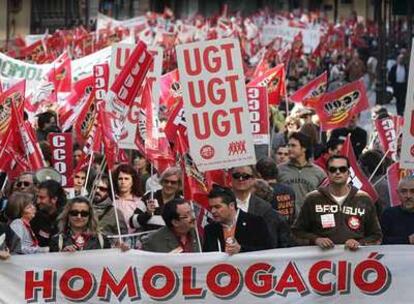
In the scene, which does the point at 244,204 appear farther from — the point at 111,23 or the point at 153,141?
the point at 111,23

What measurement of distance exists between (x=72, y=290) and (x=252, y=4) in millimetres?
81485

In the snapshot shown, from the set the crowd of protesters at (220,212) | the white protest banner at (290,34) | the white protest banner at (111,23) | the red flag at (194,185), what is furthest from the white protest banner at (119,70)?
the white protest banner at (290,34)

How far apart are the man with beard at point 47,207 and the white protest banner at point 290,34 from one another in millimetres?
29772

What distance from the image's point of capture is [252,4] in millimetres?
91062

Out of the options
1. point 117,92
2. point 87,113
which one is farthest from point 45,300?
point 87,113

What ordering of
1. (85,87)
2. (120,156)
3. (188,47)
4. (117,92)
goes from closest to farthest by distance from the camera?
1. (188,47)
2. (117,92)
3. (120,156)
4. (85,87)

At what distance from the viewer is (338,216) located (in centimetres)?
1068

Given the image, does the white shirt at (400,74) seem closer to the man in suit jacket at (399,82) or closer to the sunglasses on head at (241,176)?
the man in suit jacket at (399,82)

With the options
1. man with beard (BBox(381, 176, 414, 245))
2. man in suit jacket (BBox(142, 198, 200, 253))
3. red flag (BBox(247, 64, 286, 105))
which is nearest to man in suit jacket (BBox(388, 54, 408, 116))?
red flag (BBox(247, 64, 286, 105))

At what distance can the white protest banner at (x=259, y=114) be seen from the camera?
51.3 feet

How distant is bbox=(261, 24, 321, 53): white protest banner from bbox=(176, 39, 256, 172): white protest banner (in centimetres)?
3027

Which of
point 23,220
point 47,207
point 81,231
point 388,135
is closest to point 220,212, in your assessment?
point 81,231

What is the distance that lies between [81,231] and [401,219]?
211 centimetres

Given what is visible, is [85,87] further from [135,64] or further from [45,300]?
[45,300]
